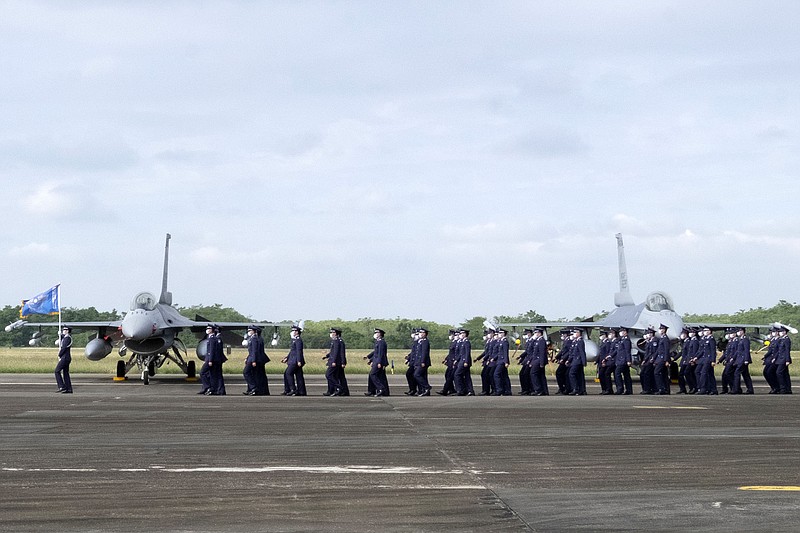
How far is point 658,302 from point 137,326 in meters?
17.3

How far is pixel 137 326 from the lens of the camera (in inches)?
1281

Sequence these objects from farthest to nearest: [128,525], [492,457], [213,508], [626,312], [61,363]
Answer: [626,312]
[61,363]
[492,457]
[213,508]
[128,525]

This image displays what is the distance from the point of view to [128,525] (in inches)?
281

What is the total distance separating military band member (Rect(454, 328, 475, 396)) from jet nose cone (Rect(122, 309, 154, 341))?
1130 centimetres

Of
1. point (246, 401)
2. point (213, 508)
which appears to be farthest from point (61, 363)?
point (213, 508)

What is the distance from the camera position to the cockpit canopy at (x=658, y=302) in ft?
115

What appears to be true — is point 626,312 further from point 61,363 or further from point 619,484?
point 619,484

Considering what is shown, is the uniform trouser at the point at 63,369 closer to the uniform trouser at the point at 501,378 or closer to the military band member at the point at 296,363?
the military band member at the point at 296,363

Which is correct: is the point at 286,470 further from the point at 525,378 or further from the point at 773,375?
the point at 773,375

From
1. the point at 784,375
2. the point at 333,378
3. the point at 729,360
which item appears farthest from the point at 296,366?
the point at 784,375

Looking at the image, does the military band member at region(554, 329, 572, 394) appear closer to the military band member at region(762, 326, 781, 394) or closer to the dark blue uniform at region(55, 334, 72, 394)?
the military band member at region(762, 326, 781, 394)

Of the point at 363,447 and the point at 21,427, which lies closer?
the point at 363,447

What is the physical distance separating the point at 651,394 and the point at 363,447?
665 inches

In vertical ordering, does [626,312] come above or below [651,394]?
above
